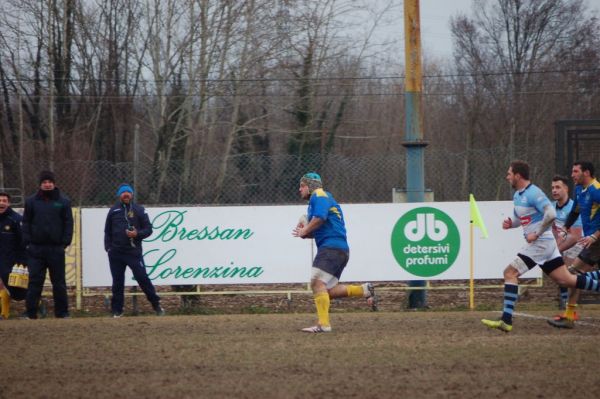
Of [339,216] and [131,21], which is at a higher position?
[131,21]

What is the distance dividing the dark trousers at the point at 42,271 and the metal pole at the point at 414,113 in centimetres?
571

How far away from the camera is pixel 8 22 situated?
24.5 meters

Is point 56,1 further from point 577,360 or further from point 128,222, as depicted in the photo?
point 577,360

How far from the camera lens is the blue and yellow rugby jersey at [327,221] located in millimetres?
10922

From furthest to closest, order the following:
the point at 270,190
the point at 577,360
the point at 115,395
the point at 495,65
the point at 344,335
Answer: the point at 495,65
the point at 270,190
the point at 344,335
the point at 577,360
the point at 115,395

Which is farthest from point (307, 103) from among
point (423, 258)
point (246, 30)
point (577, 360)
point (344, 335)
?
point (577, 360)

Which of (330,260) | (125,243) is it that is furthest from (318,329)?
(125,243)

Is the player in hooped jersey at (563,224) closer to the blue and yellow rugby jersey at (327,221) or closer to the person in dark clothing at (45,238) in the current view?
the blue and yellow rugby jersey at (327,221)

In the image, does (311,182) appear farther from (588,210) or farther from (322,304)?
(588,210)

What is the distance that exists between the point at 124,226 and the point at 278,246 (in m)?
2.54

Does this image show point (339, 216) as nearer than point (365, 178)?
Yes

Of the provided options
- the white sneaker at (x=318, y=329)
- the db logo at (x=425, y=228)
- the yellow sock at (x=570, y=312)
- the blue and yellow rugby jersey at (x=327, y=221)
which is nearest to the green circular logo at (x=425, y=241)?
the db logo at (x=425, y=228)

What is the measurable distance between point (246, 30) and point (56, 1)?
17.4 feet

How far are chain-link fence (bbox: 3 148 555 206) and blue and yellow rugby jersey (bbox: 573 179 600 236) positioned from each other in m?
6.33
